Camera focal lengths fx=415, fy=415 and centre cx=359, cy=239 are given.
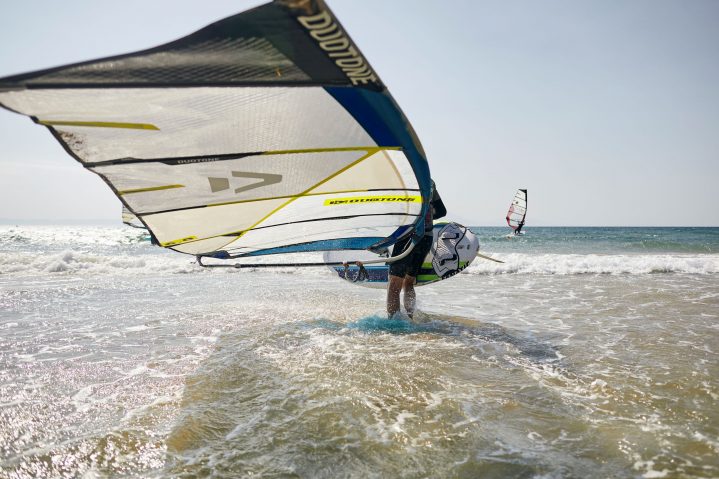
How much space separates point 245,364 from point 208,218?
1.32 metres

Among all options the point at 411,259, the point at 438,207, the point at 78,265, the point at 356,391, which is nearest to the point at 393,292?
the point at 411,259

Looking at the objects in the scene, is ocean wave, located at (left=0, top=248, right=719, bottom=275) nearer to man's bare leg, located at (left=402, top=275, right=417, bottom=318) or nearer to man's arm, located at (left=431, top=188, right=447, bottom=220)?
man's bare leg, located at (left=402, top=275, right=417, bottom=318)

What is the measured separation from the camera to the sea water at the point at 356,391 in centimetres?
→ 208

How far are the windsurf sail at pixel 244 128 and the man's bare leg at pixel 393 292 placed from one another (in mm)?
1459

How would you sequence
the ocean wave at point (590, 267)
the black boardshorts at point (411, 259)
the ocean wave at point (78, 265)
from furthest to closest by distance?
1. the ocean wave at point (590, 267)
2. the ocean wave at point (78, 265)
3. the black boardshorts at point (411, 259)

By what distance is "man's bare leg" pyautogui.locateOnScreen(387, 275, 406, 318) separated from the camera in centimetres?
502

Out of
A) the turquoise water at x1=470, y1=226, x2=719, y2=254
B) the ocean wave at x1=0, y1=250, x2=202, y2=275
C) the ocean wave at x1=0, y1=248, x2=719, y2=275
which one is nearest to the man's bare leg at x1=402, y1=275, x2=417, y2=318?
the ocean wave at x1=0, y1=248, x2=719, y2=275

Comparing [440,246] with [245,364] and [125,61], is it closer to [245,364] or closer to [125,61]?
[245,364]

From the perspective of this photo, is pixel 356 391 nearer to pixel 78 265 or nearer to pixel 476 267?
pixel 476 267

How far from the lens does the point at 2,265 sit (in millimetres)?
12297

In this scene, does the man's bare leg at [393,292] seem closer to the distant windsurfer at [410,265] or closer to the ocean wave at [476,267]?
the distant windsurfer at [410,265]

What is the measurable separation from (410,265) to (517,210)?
2105 centimetres

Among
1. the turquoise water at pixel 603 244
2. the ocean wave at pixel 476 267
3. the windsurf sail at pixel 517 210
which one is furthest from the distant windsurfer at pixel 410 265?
the turquoise water at pixel 603 244

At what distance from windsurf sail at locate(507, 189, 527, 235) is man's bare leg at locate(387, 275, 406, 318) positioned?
20.1m
